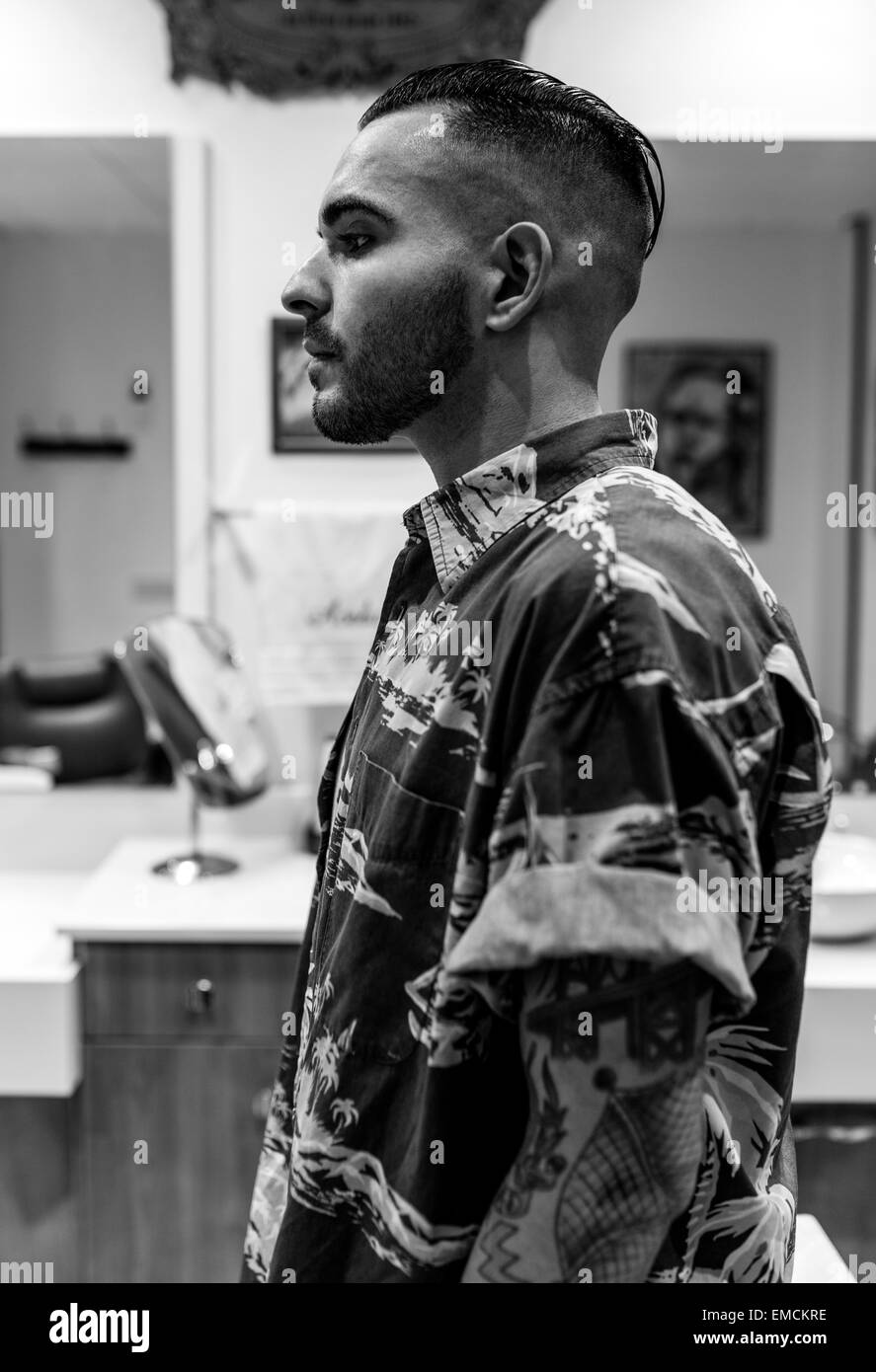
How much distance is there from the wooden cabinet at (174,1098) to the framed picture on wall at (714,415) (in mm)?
1124

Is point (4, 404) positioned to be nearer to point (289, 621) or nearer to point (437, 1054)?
point (289, 621)

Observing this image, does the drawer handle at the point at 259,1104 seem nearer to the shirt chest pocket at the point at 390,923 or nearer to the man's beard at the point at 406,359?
the shirt chest pocket at the point at 390,923

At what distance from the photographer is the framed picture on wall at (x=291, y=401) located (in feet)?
7.02

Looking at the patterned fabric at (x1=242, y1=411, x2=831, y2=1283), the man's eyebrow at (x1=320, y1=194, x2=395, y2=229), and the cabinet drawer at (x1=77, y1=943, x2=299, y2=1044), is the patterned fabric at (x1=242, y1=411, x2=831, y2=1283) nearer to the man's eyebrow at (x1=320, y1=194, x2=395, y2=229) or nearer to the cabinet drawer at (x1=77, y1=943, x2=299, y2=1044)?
the man's eyebrow at (x1=320, y1=194, x2=395, y2=229)

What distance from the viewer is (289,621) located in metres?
2.11

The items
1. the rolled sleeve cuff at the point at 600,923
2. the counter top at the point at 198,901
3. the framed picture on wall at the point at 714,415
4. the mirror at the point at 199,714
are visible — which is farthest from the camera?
the framed picture on wall at the point at 714,415

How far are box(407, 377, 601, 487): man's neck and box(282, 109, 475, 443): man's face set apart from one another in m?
0.02

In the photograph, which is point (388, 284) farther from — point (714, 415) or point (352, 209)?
point (714, 415)

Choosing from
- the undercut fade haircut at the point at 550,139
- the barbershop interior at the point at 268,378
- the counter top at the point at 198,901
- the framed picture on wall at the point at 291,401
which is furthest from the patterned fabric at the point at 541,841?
the framed picture on wall at the point at 291,401

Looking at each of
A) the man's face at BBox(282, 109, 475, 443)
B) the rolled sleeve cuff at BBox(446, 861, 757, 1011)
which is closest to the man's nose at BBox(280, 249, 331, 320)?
the man's face at BBox(282, 109, 475, 443)

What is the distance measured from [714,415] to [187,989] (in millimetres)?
1345

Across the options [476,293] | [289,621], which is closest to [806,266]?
[289,621]

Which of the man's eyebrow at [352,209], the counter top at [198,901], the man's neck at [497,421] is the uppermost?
the man's eyebrow at [352,209]

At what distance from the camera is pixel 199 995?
1800 millimetres
